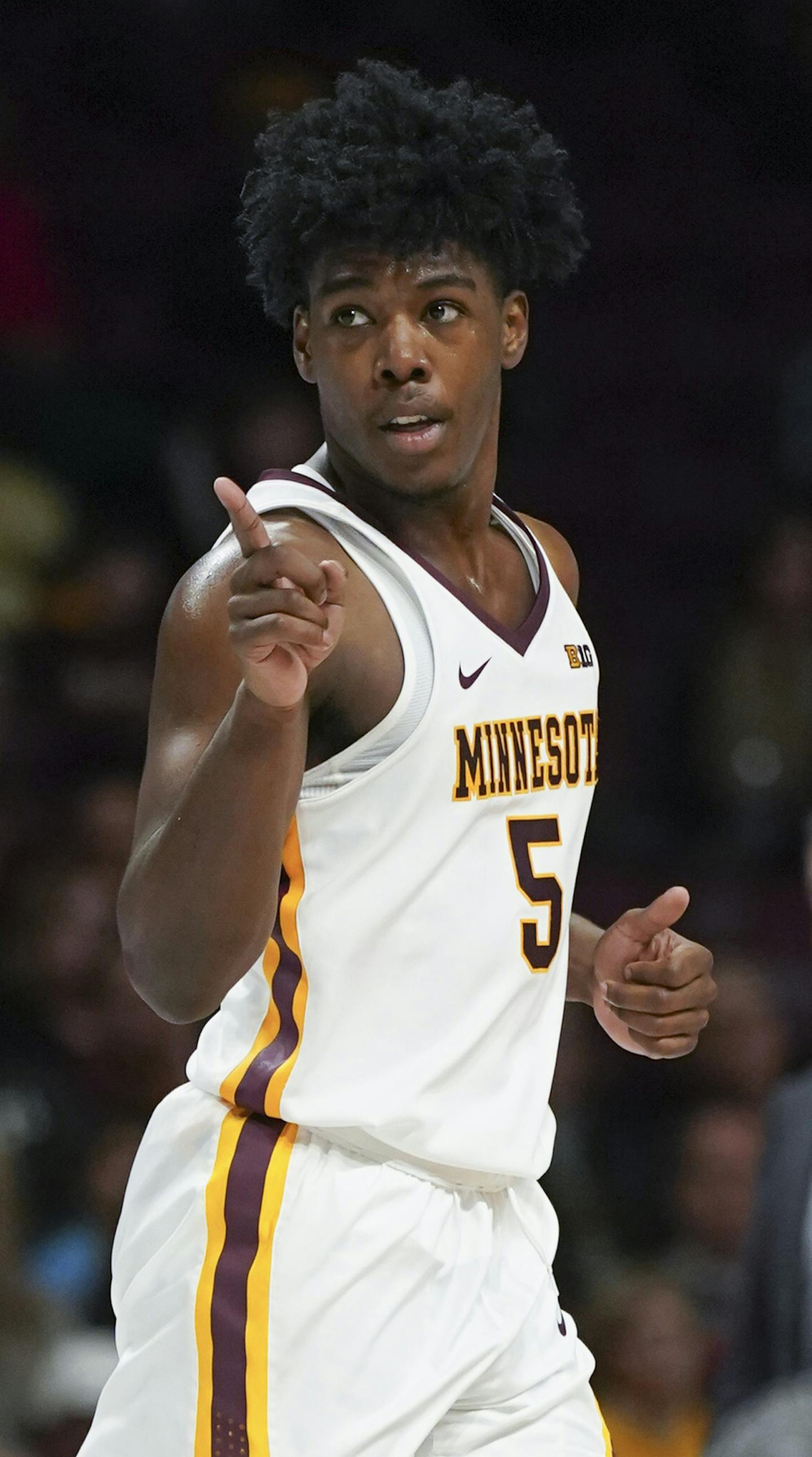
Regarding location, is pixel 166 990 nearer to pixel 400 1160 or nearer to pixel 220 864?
pixel 220 864

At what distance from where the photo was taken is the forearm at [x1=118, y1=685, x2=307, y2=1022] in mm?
1903

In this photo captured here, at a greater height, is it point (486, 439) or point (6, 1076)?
point (486, 439)

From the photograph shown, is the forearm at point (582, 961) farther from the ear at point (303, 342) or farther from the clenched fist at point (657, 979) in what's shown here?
the ear at point (303, 342)

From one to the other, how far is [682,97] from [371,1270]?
4907 mm

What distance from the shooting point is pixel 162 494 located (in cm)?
535

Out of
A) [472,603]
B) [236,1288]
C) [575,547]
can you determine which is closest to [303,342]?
[472,603]

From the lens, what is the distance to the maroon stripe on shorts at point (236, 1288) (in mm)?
2098

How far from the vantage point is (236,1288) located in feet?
6.98

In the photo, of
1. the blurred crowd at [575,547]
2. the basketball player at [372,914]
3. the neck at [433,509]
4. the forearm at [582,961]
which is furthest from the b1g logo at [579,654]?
the blurred crowd at [575,547]

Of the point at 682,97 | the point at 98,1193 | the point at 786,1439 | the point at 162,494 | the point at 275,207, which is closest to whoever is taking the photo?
the point at 786,1439

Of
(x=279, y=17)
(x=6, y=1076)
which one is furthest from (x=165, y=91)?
(x=6, y=1076)

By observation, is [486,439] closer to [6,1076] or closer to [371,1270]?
[371,1270]

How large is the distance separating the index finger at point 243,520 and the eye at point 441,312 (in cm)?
55

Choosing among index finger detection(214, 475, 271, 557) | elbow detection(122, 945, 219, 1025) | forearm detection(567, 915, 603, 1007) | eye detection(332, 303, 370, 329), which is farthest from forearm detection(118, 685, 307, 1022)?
forearm detection(567, 915, 603, 1007)
